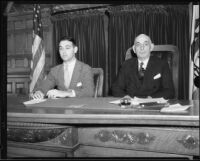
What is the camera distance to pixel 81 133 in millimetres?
1682

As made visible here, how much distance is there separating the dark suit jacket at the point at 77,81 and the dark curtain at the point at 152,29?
3.71m

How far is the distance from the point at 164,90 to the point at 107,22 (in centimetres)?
410

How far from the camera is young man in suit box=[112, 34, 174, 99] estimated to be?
108 inches

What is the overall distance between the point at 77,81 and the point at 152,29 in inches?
157

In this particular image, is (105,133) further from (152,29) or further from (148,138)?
(152,29)

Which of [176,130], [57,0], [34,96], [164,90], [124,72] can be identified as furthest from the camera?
[124,72]

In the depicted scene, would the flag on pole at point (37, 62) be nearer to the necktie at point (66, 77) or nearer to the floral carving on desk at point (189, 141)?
the necktie at point (66, 77)

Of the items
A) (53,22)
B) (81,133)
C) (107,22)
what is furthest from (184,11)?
(81,133)

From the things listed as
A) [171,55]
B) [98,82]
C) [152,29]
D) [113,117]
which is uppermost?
[152,29]

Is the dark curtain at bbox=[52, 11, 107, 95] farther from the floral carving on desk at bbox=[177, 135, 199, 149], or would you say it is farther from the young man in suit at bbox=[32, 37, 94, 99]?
the floral carving on desk at bbox=[177, 135, 199, 149]

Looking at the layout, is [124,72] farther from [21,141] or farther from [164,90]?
[21,141]

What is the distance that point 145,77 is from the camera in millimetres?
2771

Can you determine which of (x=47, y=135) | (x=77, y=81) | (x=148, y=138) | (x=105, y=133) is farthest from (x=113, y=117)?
(x=77, y=81)

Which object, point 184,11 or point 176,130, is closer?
point 176,130
